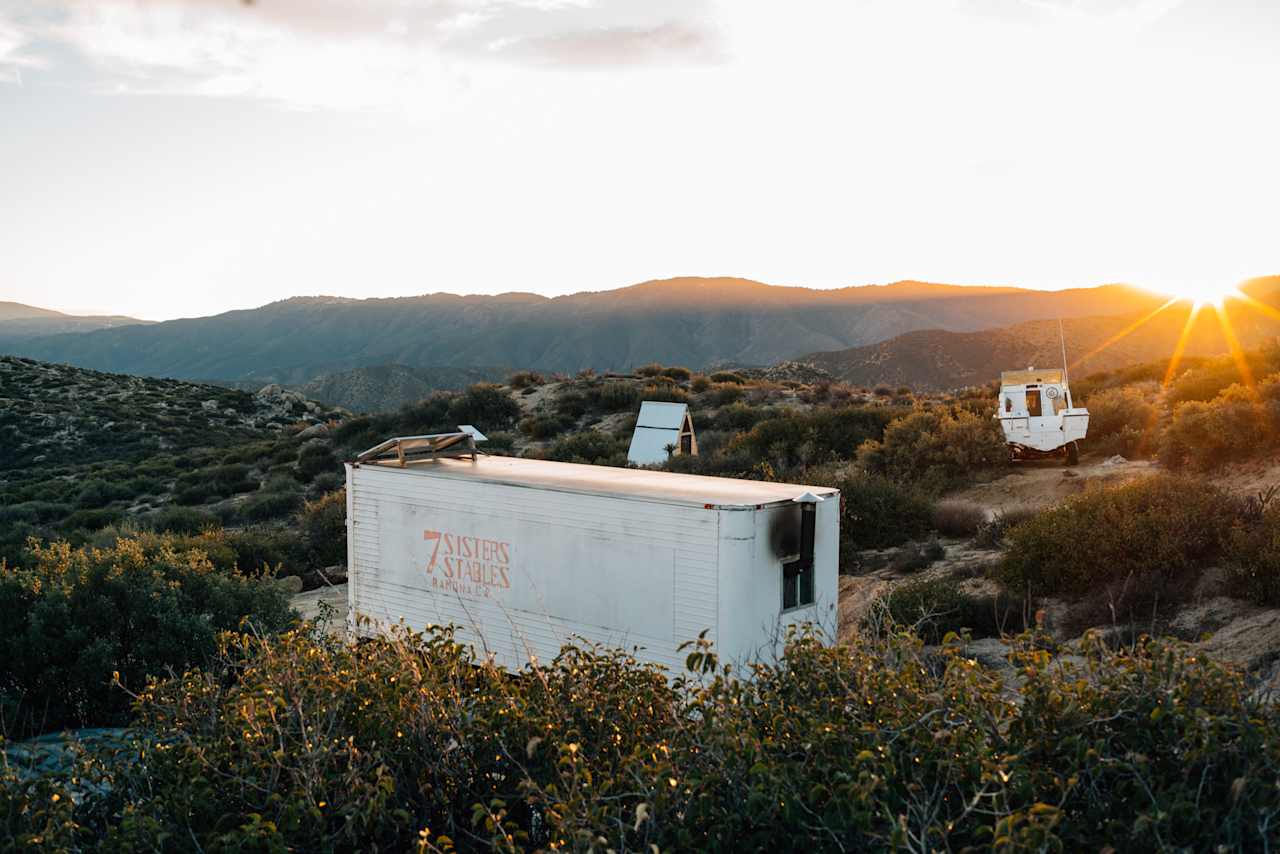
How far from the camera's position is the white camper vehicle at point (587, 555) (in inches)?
302

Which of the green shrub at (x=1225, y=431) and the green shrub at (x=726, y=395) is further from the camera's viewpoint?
the green shrub at (x=726, y=395)

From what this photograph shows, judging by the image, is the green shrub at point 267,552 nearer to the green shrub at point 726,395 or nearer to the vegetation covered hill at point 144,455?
the vegetation covered hill at point 144,455

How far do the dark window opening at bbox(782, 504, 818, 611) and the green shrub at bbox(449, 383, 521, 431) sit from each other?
83.7ft

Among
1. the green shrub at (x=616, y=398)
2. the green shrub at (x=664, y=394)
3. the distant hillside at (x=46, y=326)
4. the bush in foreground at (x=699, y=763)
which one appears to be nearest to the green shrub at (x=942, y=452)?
the bush in foreground at (x=699, y=763)

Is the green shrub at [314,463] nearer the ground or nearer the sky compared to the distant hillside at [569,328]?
nearer the ground

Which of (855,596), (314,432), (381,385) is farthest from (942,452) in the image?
(381,385)

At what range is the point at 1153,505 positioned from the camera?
1069 cm

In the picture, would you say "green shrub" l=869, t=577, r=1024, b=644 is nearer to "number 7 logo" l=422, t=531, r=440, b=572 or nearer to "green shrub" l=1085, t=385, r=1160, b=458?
"number 7 logo" l=422, t=531, r=440, b=572

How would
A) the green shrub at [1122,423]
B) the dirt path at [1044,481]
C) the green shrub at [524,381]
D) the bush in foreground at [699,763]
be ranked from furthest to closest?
the green shrub at [524,381] < the green shrub at [1122,423] < the dirt path at [1044,481] < the bush in foreground at [699,763]

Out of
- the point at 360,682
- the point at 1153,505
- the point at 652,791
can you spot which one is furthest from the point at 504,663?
the point at 1153,505

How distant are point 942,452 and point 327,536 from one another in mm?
11247

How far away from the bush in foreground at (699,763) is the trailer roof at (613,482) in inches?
114

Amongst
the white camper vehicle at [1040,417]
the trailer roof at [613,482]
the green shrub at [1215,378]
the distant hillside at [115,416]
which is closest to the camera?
the trailer roof at [613,482]

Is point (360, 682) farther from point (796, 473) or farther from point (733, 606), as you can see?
point (796, 473)
